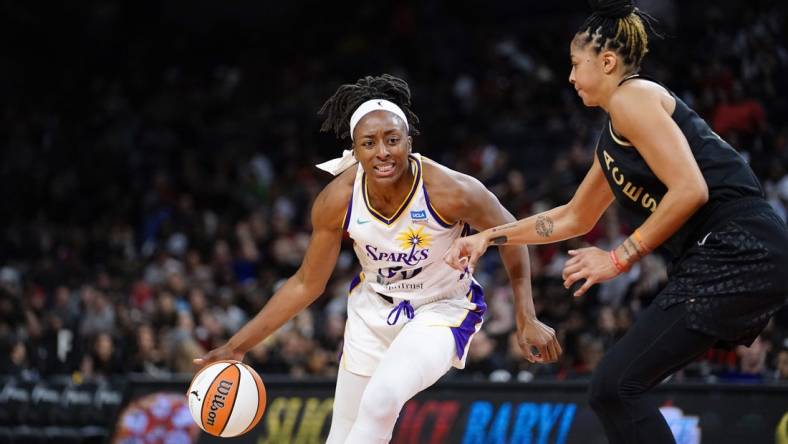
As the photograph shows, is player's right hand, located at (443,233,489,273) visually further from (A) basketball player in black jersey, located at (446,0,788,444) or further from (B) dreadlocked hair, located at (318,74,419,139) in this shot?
(B) dreadlocked hair, located at (318,74,419,139)

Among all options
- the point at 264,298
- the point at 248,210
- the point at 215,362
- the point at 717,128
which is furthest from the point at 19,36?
the point at 215,362

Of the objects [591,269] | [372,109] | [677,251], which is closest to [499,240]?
[591,269]

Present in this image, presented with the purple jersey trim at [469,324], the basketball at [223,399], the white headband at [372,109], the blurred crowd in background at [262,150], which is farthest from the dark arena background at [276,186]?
the basketball at [223,399]

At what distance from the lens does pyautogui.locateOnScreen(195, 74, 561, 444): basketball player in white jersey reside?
207 inches

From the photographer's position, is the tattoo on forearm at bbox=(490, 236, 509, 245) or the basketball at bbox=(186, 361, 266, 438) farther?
the basketball at bbox=(186, 361, 266, 438)

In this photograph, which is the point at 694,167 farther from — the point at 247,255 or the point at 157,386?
the point at 247,255

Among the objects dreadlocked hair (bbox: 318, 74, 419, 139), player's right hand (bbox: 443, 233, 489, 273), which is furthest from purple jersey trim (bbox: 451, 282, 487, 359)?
dreadlocked hair (bbox: 318, 74, 419, 139)

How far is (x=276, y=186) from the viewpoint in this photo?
1588cm

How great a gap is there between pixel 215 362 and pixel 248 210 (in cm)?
1032

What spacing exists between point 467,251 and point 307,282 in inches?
48.9

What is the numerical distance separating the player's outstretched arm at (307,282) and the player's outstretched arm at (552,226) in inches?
39.1

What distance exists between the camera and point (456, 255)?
4656 millimetres

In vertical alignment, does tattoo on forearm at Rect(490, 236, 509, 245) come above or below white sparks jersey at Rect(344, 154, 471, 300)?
above

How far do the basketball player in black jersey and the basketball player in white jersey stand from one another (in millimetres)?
1146
